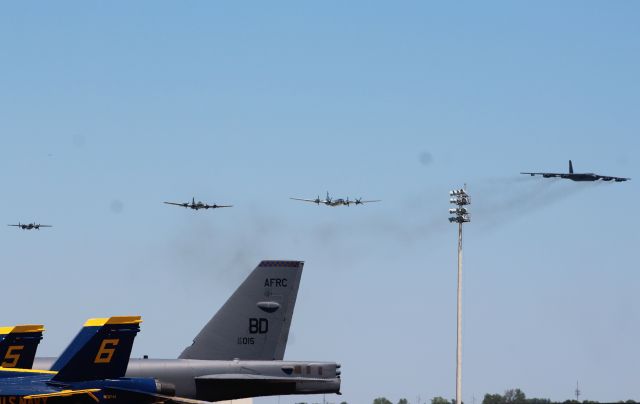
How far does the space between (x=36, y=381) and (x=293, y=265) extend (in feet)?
54.7

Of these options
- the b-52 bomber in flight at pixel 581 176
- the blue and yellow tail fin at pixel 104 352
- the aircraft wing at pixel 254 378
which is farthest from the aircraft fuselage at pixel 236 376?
the b-52 bomber in flight at pixel 581 176

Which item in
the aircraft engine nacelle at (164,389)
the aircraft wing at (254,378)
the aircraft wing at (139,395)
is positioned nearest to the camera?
the aircraft wing at (139,395)

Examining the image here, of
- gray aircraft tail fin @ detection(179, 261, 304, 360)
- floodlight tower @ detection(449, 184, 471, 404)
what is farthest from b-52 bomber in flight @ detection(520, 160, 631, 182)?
gray aircraft tail fin @ detection(179, 261, 304, 360)

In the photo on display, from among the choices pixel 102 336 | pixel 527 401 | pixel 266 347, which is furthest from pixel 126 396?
pixel 527 401

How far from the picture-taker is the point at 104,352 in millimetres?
53656

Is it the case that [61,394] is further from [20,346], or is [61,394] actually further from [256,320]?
[256,320]

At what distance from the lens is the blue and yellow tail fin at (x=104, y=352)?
53375 mm

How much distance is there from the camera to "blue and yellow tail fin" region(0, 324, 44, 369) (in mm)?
58750

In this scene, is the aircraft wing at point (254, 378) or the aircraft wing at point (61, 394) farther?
the aircraft wing at point (254, 378)

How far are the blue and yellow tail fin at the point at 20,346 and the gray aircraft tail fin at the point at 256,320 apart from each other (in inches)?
316

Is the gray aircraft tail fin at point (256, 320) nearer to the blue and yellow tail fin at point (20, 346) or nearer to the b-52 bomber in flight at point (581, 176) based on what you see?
the blue and yellow tail fin at point (20, 346)

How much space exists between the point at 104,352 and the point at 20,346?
6964 mm

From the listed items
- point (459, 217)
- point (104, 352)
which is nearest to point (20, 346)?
point (104, 352)

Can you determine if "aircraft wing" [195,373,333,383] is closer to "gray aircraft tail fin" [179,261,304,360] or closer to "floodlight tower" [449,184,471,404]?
"gray aircraft tail fin" [179,261,304,360]
